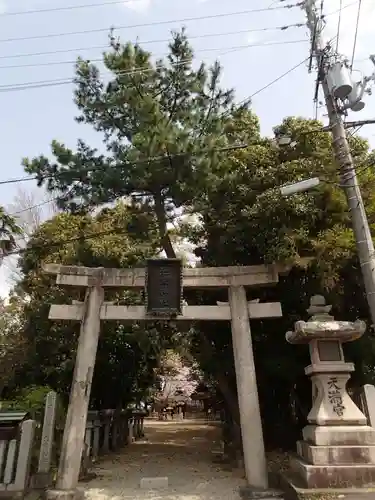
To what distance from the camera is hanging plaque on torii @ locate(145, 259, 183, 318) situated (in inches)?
347

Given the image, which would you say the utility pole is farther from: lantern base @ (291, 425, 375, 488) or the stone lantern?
lantern base @ (291, 425, 375, 488)

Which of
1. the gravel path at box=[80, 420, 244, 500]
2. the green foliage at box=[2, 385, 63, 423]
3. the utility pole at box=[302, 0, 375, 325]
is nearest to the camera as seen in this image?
the utility pole at box=[302, 0, 375, 325]

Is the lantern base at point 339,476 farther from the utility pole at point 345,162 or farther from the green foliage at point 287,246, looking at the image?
the green foliage at point 287,246

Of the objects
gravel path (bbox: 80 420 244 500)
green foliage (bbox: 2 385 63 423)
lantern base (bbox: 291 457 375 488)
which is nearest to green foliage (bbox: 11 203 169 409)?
gravel path (bbox: 80 420 244 500)

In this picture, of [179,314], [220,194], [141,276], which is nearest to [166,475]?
[179,314]

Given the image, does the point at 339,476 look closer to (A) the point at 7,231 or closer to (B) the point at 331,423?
(B) the point at 331,423

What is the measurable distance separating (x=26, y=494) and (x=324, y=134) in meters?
10.7

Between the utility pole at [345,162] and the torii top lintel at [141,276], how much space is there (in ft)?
7.69

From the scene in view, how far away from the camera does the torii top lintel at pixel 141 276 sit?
906cm

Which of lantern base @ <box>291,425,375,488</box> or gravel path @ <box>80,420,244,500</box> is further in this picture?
gravel path @ <box>80,420,244,500</box>

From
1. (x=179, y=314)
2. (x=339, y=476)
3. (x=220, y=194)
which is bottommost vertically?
(x=339, y=476)

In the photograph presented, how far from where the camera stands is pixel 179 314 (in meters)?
8.84

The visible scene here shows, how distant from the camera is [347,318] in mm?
9742

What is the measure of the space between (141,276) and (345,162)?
4.82m
